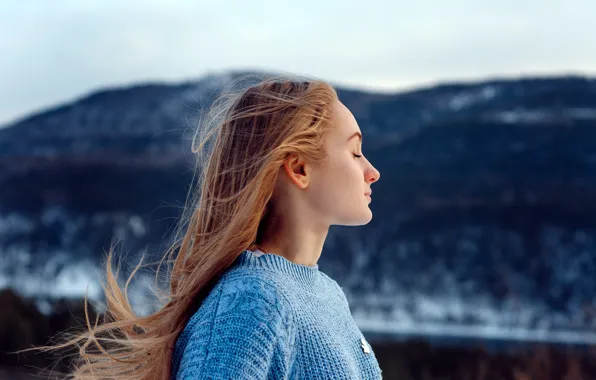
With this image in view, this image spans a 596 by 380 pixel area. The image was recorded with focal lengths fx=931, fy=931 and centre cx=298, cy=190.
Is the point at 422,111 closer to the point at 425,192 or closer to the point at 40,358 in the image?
the point at 425,192

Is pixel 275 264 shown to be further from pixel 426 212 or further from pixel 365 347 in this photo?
pixel 426 212

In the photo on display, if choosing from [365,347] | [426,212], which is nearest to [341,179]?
[365,347]

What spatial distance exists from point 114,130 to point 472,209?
24467 mm

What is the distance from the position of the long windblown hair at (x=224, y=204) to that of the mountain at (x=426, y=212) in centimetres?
2436

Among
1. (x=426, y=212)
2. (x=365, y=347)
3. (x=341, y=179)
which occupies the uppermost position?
(x=341, y=179)

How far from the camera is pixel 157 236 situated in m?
33.6

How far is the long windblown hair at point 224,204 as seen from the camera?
61.3 inches

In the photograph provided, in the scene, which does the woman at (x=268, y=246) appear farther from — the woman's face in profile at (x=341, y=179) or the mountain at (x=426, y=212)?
the mountain at (x=426, y=212)

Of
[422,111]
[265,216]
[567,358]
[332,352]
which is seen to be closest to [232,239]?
[265,216]

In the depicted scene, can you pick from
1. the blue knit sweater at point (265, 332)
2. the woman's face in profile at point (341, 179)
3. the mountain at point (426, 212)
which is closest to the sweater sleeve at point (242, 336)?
the blue knit sweater at point (265, 332)

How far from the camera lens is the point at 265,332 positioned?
54.9 inches

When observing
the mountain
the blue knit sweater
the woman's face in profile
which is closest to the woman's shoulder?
the blue knit sweater

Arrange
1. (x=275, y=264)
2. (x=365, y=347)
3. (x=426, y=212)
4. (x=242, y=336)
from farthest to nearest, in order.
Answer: (x=426, y=212) → (x=365, y=347) → (x=275, y=264) → (x=242, y=336)

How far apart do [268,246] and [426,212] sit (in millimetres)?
36538
